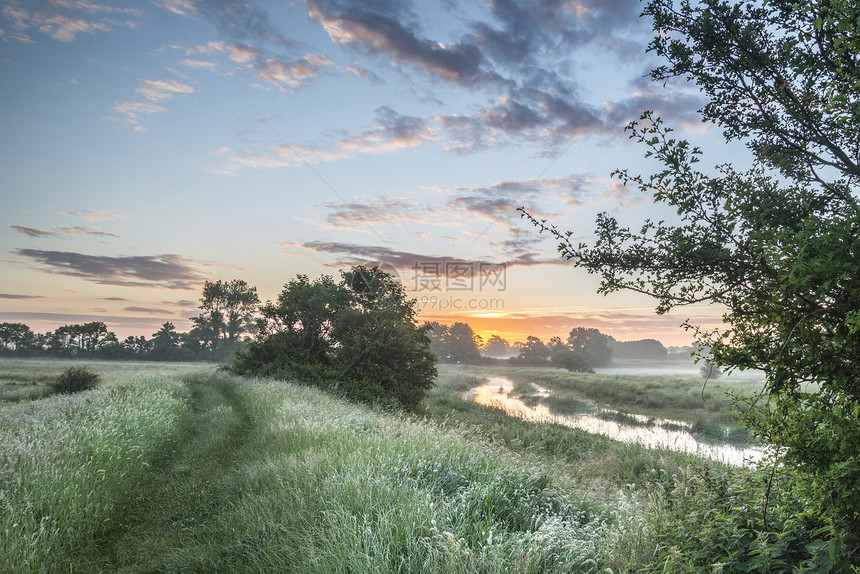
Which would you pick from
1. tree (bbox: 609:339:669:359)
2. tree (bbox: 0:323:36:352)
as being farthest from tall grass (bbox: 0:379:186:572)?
tree (bbox: 609:339:669:359)

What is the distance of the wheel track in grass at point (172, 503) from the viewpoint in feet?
17.0

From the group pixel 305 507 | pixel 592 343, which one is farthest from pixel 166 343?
pixel 592 343

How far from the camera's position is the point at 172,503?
6832mm

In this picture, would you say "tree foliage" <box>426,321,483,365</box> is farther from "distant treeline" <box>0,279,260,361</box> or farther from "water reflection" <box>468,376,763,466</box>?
"water reflection" <box>468,376,763,466</box>

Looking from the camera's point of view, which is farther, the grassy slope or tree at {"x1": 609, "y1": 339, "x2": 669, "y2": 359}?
tree at {"x1": 609, "y1": 339, "x2": 669, "y2": 359}

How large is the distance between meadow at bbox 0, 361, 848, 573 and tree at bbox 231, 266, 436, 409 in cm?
1457

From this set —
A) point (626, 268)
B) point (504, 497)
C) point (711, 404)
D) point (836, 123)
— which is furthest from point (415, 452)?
point (711, 404)

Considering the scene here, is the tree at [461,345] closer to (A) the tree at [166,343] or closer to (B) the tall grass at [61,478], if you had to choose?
(A) the tree at [166,343]

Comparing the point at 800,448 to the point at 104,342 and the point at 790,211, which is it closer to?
the point at 790,211

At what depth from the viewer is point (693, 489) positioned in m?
4.96

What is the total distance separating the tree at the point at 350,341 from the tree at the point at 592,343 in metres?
91.0

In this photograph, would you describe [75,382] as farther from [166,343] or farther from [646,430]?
[166,343]

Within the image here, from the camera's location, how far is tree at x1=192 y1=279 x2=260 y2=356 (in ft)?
236

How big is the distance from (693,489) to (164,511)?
784 centimetres
